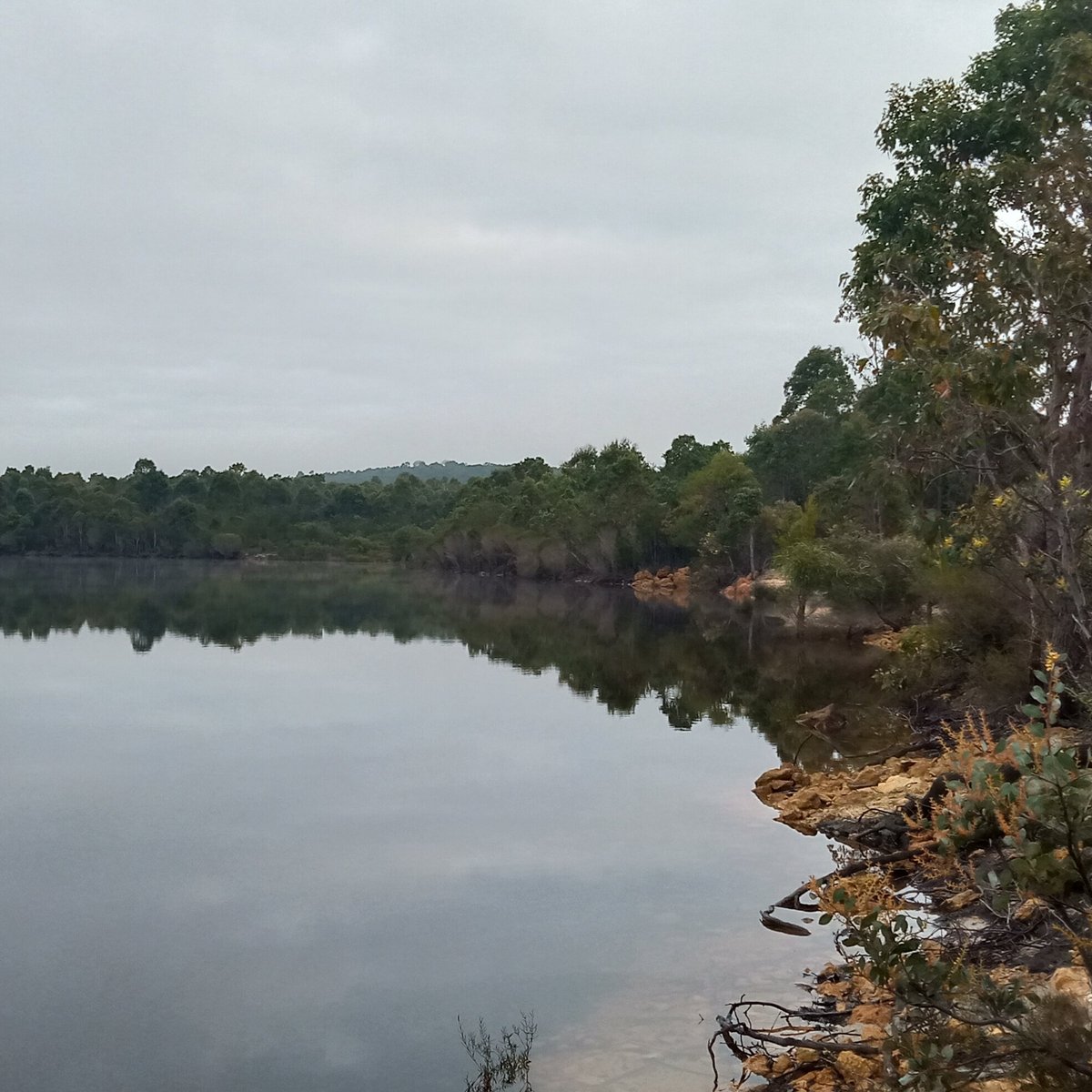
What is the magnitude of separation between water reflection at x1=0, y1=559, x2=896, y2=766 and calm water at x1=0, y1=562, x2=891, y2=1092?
368 millimetres

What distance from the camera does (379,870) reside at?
12.6 m

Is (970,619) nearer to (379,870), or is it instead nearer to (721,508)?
(379,870)

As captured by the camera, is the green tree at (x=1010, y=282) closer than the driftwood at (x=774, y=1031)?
No

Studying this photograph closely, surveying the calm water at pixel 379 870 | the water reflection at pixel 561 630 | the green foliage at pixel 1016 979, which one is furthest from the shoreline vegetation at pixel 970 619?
the water reflection at pixel 561 630

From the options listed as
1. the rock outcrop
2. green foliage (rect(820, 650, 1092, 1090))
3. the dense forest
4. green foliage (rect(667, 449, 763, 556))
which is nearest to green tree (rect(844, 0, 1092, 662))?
the dense forest

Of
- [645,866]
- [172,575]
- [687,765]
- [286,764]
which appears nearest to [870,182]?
[687,765]

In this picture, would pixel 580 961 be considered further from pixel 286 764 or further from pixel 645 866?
pixel 286 764

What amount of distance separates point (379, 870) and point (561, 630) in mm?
31866

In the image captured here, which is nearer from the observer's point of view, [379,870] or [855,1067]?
[855,1067]

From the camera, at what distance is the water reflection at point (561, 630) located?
80.8 ft

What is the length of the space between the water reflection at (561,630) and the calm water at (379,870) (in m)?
0.37

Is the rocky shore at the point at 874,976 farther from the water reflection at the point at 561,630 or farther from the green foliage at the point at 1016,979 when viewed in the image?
the water reflection at the point at 561,630

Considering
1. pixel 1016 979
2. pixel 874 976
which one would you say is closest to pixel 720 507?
pixel 874 976

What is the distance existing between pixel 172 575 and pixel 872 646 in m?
65.5
